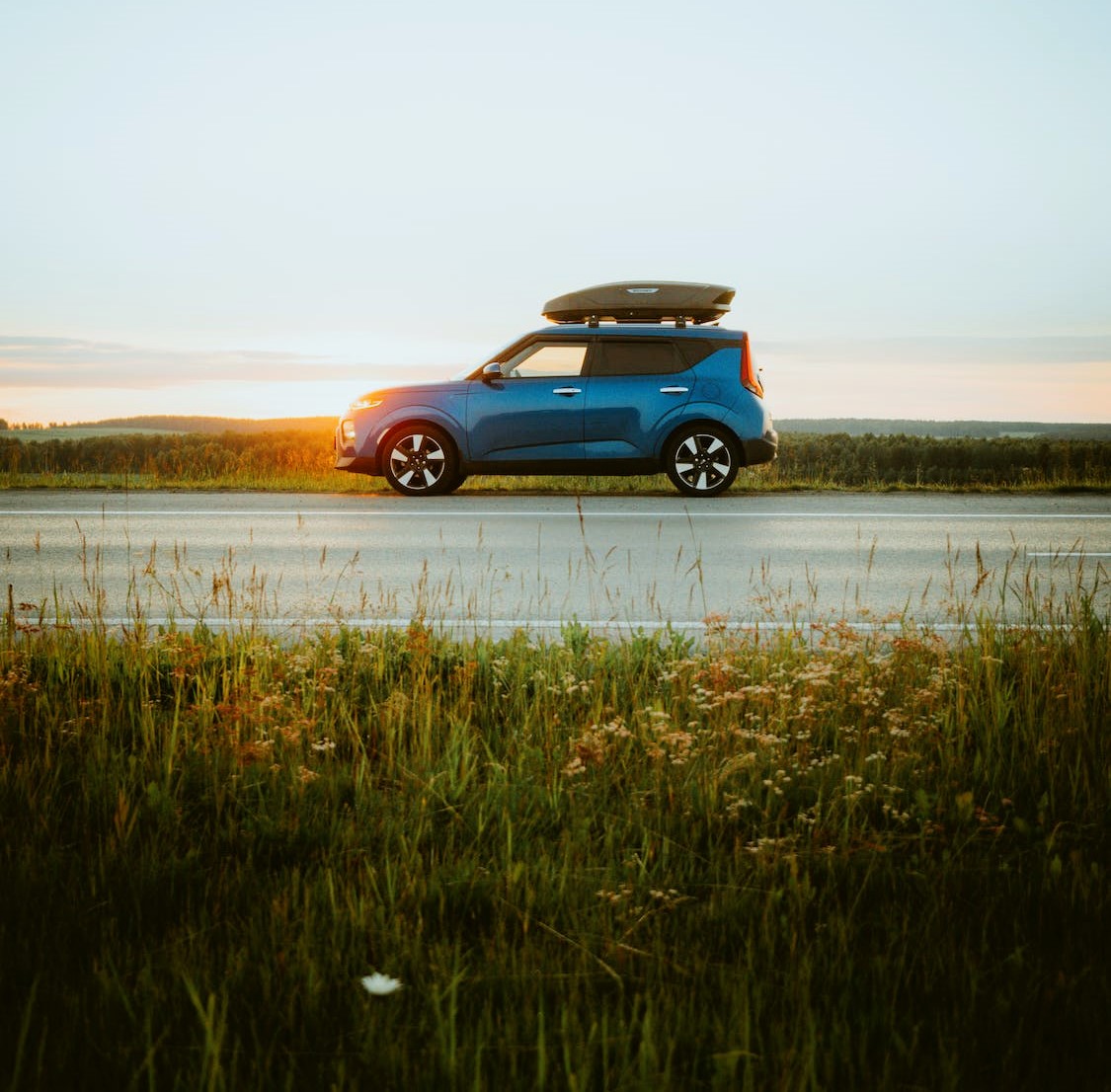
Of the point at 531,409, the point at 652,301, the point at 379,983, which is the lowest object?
the point at 379,983

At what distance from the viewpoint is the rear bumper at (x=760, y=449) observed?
14.5 meters

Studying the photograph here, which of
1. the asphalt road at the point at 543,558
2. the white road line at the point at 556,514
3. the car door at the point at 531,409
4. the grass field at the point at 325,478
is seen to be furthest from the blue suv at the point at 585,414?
the white road line at the point at 556,514

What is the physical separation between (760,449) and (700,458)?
738mm

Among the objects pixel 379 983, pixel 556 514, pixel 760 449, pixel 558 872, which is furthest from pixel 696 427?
pixel 379 983

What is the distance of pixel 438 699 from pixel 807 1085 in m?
A: 2.60

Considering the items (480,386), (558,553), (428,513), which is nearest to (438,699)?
(558,553)

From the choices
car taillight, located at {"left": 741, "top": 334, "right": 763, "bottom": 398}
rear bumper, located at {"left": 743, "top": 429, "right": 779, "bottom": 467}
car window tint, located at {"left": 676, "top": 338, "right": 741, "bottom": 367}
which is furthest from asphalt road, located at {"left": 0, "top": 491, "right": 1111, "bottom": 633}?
car window tint, located at {"left": 676, "top": 338, "right": 741, "bottom": 367}

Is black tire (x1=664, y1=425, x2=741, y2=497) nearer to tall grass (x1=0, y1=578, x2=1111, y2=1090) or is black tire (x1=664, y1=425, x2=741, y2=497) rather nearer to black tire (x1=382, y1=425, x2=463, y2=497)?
black tire (x1=382, y1=425, x2=463, y2=497)

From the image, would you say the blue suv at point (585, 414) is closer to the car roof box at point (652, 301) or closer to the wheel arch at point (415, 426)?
the wheel arch at point (415, 426)

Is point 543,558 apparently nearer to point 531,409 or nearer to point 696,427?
point 531,409

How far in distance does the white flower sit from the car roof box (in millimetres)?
13024

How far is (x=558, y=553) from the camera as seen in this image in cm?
991

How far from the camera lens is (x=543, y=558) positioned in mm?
9641

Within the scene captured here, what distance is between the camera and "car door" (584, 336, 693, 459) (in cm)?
1444
